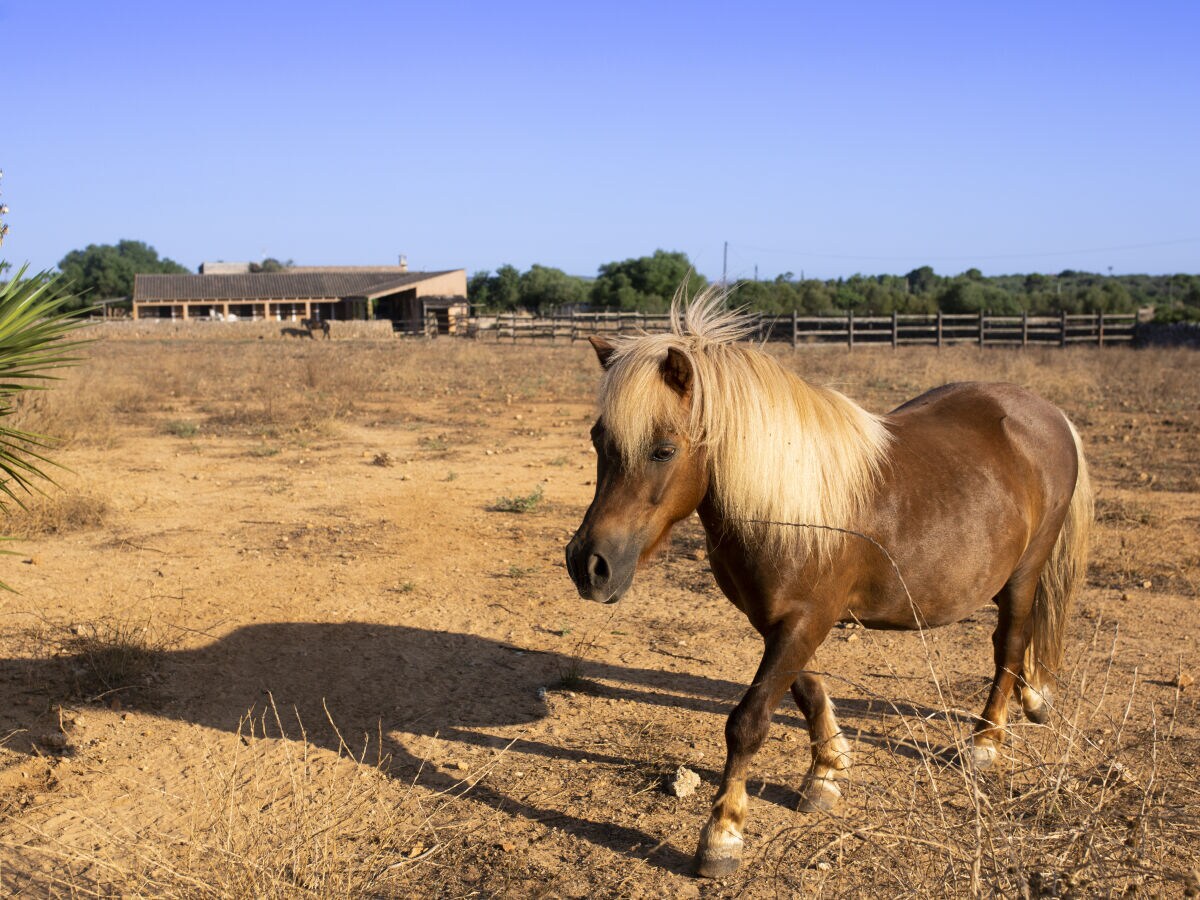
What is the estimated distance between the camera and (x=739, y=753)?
10.5ft

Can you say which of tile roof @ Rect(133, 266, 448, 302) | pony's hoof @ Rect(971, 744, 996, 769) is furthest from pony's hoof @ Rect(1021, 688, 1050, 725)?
tile roof @ Rect(133, 266, 448, 302)

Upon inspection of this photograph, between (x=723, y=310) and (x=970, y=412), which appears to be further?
(x=970, y=412)

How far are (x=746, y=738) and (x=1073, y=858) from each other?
1.18m

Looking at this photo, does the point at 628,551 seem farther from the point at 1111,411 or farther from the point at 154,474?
the point at 1111,411

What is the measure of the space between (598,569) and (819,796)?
1.40 metres

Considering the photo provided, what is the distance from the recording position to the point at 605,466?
3.15m

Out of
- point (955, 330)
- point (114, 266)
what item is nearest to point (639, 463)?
point (955, 330)

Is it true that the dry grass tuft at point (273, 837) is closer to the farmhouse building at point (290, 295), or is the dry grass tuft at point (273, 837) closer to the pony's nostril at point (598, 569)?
the pony's nostril at point (598, 569)

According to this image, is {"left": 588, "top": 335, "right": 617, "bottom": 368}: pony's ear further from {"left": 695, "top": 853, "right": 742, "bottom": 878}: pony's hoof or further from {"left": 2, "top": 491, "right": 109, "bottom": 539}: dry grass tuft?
{"left": 2, "top": 491, "right": 109, "bottom": 539}: dry grass tuft

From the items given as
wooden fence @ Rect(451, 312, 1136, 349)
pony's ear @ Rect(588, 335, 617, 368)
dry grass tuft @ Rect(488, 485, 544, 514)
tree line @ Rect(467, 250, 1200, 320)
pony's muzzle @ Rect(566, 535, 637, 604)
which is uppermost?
tree line @ Rect(467, 250, 1200, 320)

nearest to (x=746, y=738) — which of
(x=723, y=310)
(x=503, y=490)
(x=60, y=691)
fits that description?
(x=723, y=310)

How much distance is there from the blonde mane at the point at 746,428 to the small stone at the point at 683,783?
1116mm

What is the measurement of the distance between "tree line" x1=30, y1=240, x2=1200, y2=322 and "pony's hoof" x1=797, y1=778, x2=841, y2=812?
26340 mm

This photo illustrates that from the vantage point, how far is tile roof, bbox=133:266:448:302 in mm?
59625
